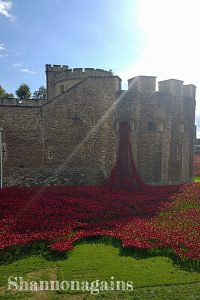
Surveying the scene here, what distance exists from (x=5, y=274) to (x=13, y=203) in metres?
7.78

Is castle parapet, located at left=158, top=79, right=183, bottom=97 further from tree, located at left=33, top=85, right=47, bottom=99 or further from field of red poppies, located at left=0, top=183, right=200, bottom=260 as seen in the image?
tree, located at left=33, top=85, right=47, bottom=99

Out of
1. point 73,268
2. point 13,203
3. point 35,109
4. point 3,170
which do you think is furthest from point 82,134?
point 73,268

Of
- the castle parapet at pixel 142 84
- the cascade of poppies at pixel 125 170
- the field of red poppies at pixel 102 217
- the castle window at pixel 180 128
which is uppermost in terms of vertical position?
the castle parapet at pixel 142 84

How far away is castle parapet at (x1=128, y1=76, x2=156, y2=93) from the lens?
86.0 feet

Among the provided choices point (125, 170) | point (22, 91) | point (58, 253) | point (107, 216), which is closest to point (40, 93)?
point (22, 91)

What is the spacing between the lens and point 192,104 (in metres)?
29.0

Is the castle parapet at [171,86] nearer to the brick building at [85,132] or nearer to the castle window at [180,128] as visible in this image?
the brick building at [85,132]

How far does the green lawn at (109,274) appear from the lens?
28.0 ft

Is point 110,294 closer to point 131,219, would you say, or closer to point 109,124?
point 131,219

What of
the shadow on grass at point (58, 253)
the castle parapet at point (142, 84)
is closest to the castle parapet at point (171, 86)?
the castle parapet at point (142, 84)

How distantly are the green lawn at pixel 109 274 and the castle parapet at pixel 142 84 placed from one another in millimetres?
17042

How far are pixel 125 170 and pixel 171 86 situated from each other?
809cm

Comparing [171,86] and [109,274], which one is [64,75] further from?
[109,274]

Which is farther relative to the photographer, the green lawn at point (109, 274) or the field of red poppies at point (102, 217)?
the field of red poppies at point (102, 217)
